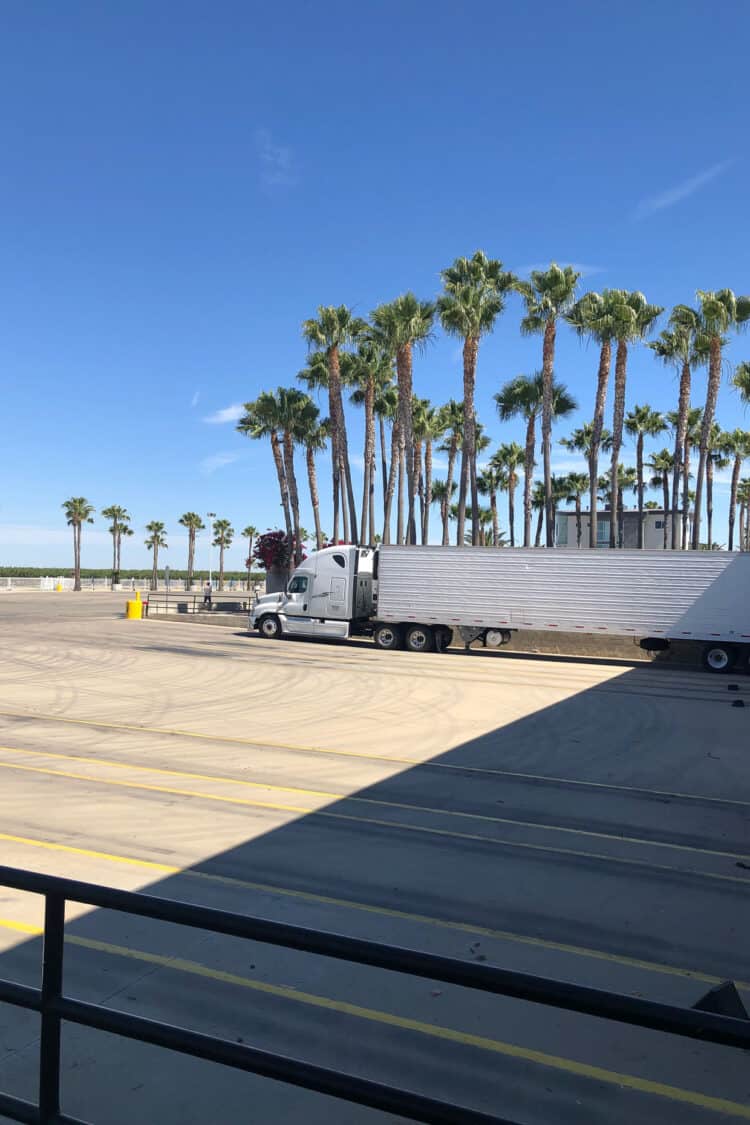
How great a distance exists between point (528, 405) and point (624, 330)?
1102cm

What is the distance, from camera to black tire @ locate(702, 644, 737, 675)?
88.4 ft

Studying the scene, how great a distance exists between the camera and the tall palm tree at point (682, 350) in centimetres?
4378

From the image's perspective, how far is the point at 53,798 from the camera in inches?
393

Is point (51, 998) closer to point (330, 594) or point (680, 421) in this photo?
point (330, 594)

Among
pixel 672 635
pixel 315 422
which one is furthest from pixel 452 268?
pixel 672 635

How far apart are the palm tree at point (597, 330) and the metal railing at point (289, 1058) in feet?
134

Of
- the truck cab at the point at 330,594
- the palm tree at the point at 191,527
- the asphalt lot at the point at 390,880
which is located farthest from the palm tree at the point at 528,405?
the palm tree at the point at 191,527

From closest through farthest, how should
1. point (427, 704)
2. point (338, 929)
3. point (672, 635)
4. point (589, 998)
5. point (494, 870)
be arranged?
point (589, 998), point (338, 929), point (494, 870), point (427, 704), point (672, 635)

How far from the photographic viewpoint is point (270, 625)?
36.1 metres

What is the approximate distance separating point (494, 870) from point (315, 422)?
50.7 metres

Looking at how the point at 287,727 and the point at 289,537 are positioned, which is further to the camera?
the point at 289,537

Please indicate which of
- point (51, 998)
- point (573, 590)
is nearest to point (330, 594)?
point (573, 590)

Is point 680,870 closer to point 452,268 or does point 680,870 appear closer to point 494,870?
point 494,870

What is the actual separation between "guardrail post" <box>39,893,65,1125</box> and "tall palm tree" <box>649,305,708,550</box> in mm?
45825
